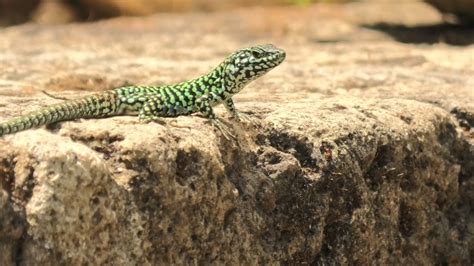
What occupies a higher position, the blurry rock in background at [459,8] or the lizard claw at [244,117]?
the lizard claw at [244,117]

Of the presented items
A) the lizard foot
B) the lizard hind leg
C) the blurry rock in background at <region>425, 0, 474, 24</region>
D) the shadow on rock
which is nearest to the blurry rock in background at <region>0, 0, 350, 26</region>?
the shadow on rock

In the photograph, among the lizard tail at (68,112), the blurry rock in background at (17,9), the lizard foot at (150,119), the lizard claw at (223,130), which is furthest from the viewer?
the blurry rock in background at (17,9)

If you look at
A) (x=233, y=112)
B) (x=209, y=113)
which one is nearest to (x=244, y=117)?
(x=233, y=112)

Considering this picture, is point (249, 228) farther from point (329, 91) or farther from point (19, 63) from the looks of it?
point (19, 63)

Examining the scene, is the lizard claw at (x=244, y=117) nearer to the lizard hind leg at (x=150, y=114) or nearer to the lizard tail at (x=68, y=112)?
the lizard hind leg at (x=150, y=114)

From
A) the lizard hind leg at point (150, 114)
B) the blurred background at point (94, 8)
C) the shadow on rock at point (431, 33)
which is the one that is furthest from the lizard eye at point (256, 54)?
the blurred background at point (94, 8)

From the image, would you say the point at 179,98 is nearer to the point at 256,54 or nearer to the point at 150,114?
the point at 150,114

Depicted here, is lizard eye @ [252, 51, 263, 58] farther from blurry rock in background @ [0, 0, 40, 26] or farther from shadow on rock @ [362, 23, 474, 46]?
blurry rock in background @ [0, 0, 40, 26]
